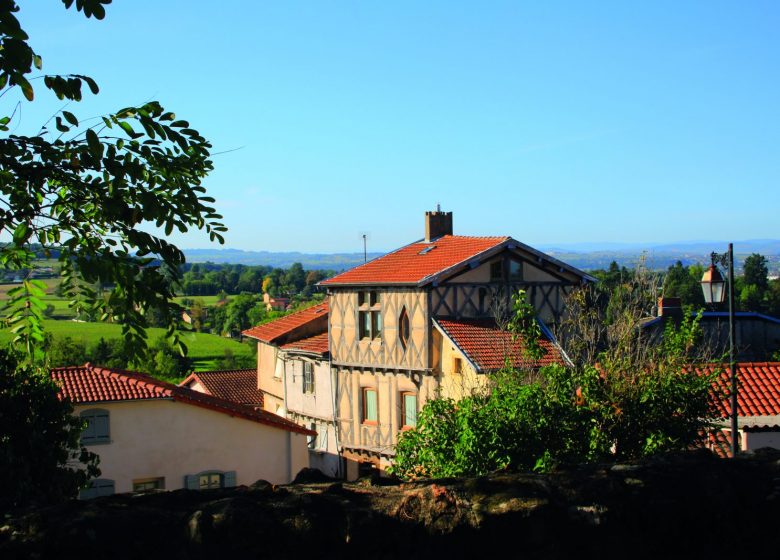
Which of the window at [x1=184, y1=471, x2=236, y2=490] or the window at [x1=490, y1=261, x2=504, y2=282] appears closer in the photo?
the window at [x1=184, y1=471, x2=236, y2=490]

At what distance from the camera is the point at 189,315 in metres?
5.36

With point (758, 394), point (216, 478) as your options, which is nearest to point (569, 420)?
point (758, 394)

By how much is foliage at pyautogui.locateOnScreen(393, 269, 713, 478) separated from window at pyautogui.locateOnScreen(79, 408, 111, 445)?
11526mm

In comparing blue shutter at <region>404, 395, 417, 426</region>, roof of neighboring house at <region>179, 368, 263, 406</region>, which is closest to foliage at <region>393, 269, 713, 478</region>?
blue shutter at <region>404, 395, 417, 426</region>

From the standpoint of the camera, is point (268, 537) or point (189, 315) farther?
point (189, 315)

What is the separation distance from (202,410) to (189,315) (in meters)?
20.9

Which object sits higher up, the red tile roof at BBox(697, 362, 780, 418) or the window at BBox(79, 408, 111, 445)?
the red tile roof at BBox(697, 362, 780, 418)

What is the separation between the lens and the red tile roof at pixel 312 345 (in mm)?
32156

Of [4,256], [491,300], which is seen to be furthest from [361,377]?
[4,256]

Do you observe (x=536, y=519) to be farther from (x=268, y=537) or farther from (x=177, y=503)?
(x=177, y=503)

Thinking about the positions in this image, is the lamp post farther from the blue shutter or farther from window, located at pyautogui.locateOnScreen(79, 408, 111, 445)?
window, located at pyautogui.locateOnScreen(79, 408, 111, 445)

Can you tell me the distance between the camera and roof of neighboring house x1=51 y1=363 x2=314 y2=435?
80.5ft

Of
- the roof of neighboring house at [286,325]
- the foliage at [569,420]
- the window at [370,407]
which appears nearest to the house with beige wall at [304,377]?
the roof of neighboring house at [286,325]

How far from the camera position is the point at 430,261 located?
29594 mm
